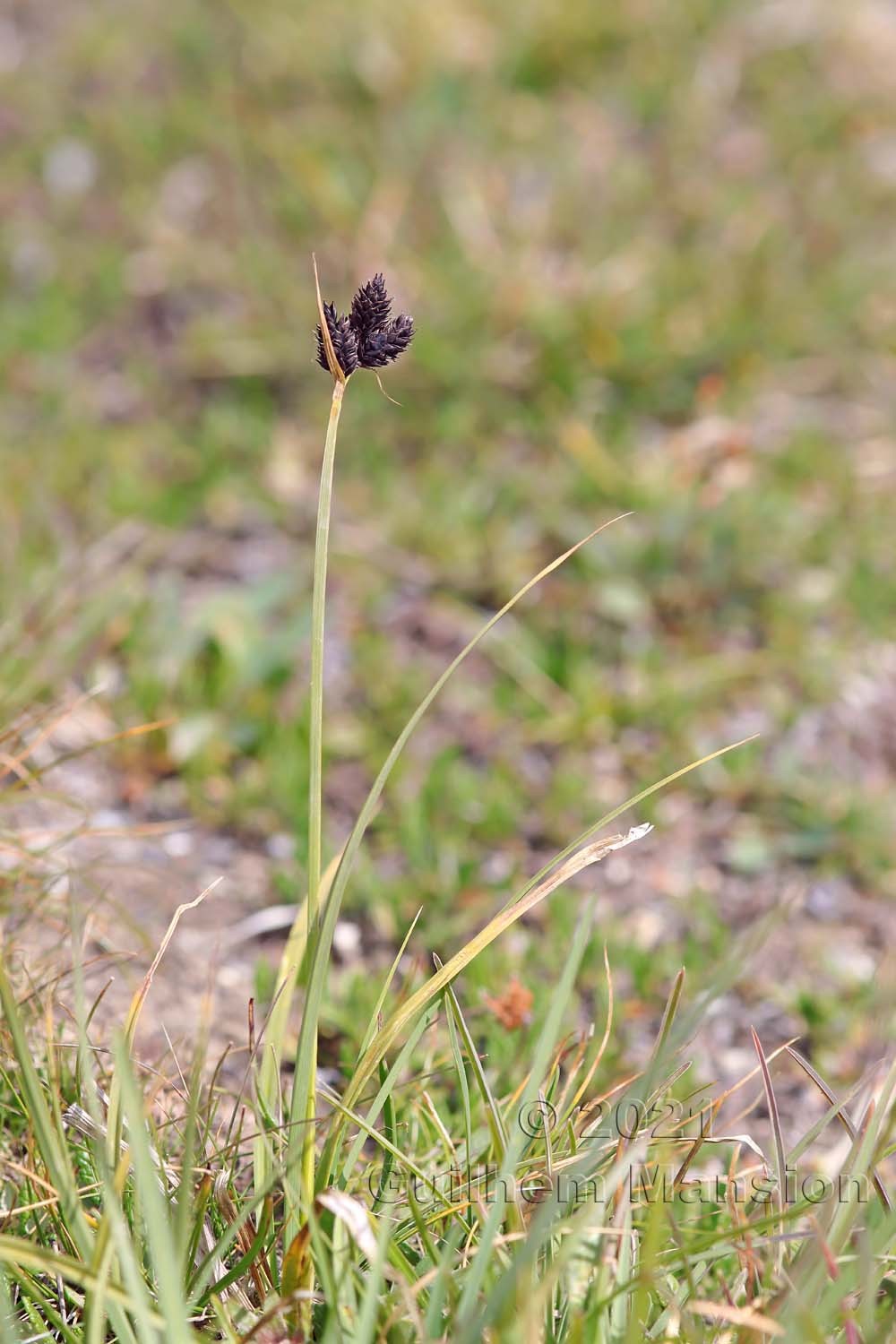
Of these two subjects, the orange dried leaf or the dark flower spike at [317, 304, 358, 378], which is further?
the orange dried leaf

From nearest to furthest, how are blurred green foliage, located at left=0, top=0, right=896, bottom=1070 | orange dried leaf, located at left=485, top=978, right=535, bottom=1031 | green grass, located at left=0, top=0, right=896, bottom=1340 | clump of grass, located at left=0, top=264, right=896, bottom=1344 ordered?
clump of grass, located at left=0, top=264, right=896, bottom=1344 → orange dried leaf, located at left=485, top=978, right=535, bottom=1031 → green grass, located at left=0, top=0, right=896, bottom=1340 → blurred green foliage, located at left=0, top=0, right=896, bottom=1070

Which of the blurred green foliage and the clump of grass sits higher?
the blurred green foliage

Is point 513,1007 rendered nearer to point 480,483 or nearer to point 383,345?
point 383,345

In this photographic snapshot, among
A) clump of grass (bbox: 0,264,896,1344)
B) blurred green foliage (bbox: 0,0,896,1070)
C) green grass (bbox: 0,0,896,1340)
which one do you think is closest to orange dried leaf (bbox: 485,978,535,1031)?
green grass (bbox: 0,0,896,1340)

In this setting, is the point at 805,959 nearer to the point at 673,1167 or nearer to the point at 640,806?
the point at 640,806

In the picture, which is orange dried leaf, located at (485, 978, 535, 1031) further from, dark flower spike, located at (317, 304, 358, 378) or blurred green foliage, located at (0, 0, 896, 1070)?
dark flower spike, located at (317, 304, 358, 378)

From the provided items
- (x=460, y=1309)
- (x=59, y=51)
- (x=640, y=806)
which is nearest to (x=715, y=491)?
(x=640, y=806)

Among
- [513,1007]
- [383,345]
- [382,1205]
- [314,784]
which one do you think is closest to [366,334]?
[383,345]

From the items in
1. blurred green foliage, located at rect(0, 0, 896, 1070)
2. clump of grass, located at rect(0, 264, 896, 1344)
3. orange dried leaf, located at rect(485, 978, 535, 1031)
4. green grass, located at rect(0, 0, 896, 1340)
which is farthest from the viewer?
blurred green foliage, located at rect(0, 0, 896, 1070)

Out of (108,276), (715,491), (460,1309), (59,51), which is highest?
(59,51)
